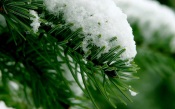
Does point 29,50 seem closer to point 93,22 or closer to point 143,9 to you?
point 93,22

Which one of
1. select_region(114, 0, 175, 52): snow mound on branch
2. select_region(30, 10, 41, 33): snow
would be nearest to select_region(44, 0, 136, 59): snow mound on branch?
select_region(30, 10, 41, 33): snow

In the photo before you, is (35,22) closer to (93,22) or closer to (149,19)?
(93,22)

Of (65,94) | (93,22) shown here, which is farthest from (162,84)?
(93,22)

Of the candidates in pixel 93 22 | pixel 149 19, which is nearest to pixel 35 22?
pixel 93 22

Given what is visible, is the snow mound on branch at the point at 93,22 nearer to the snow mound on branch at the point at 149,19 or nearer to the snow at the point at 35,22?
the snow at the point at 35,22

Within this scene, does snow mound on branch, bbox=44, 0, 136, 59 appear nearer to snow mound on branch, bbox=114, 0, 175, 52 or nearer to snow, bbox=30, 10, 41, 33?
snow, bbox=30, 10, 41, 33
